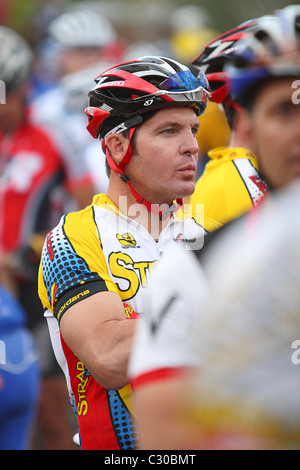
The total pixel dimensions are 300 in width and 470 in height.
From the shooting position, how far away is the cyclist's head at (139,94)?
3953 millimetres

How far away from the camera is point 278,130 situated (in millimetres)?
2215

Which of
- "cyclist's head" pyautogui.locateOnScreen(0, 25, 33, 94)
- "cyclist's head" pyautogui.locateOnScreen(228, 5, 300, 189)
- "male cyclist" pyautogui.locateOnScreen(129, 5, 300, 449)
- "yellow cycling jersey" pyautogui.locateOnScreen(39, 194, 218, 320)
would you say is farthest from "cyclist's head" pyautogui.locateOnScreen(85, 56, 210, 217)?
"cyclist's head" pyautogui.locateOnScreen(0, 25, 33, 94)

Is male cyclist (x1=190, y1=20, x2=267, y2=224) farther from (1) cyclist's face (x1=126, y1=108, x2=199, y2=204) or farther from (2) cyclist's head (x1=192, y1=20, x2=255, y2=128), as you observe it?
(1) cyclist's face (x1=126, y1=108, x2=199, y2=204)

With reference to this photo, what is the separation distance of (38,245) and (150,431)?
5431 mm

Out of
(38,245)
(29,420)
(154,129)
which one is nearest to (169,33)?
→ (38,245)

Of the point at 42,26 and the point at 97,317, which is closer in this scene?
the point at 97,317

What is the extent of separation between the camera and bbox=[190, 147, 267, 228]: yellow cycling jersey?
4.27 m

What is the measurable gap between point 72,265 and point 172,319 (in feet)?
5.83

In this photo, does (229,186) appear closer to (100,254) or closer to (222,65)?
(222,65)

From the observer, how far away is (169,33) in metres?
20.4

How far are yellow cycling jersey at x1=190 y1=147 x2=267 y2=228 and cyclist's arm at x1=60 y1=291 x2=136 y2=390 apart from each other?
92cm

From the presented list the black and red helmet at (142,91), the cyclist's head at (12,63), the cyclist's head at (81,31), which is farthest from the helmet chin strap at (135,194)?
the cyclist's head at (81,31)

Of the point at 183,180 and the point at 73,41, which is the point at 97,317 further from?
the point at 73,41

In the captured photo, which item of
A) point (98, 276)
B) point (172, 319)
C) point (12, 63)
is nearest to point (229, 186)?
point (98, 276)
